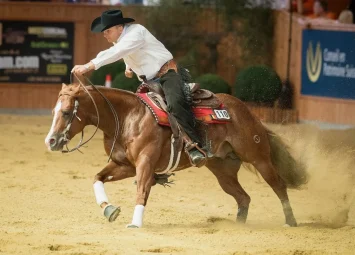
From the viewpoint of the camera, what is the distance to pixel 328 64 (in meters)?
16.4

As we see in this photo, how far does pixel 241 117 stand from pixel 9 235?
2822 mm

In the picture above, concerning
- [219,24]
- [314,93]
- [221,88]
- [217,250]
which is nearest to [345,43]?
[314,93]

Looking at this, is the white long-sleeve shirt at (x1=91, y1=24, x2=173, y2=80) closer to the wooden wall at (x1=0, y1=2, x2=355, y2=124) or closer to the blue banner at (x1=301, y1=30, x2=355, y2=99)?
the blue banner at (x1=301, y1=30, x2=355, y2=99)

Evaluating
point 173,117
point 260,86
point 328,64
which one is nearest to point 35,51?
point 260,86

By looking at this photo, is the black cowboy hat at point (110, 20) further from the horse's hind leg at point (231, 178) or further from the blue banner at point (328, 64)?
the blue banner at point (328, 64)

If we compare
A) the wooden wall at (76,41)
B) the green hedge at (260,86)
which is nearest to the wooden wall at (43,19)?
the wooden wall at (76,41)

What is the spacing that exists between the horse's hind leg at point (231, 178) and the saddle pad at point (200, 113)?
0.52 metres

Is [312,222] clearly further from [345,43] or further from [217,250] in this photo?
[345,43]

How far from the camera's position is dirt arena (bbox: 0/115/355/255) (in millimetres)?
8055

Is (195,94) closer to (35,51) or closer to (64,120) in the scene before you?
(64,120)

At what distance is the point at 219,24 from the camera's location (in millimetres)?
19609

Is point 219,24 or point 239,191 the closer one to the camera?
point 239,191

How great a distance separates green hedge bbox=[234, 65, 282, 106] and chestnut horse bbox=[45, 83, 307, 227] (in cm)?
717

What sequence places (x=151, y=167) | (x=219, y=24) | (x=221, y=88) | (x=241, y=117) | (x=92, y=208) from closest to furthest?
(x=151, y=167), (x=241, y=117), (x=92, y=208), (x=221, y=88), (x=219, y=24)
